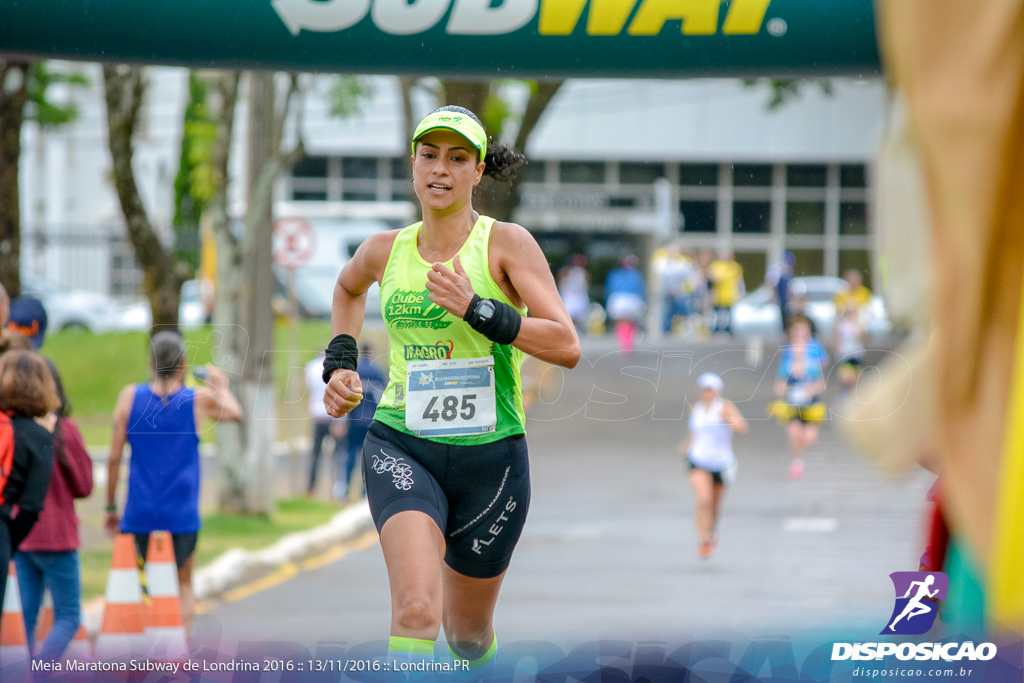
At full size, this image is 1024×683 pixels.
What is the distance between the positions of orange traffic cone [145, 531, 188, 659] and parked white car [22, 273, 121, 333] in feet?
57.9

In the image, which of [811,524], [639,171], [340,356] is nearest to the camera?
[340,356]

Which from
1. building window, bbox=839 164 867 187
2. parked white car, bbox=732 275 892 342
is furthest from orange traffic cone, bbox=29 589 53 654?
parked white car, bbox=732 275 892 342

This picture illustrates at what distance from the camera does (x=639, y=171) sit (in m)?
7.22

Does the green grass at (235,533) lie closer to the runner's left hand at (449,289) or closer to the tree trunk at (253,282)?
the tree trunk at (253,282)

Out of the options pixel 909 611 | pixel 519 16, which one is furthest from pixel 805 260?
pixel 519 16

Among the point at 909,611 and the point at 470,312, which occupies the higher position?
the point at 470,312

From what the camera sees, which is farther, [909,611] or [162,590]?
[162,590]

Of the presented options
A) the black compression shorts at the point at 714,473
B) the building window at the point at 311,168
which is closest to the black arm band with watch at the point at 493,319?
the black compression shorts at the point at 714,473

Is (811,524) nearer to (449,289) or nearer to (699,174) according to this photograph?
(699,174)

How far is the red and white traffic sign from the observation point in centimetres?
1177

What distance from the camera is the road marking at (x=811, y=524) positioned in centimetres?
1199

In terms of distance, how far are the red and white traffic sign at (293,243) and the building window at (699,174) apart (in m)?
5.38

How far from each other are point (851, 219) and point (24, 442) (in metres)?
3.47

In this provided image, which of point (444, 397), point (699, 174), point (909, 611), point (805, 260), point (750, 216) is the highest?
point (699, 174)
